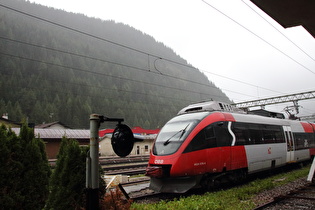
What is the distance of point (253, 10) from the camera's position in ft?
33.0

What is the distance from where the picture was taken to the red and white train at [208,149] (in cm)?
939

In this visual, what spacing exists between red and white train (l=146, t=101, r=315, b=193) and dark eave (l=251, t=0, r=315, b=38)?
5.13 metres

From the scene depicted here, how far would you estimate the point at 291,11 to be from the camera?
17.8 feet

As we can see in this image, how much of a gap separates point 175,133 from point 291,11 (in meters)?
5.93

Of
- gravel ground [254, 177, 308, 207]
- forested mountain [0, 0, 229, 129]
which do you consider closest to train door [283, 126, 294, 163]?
gravel ground [254, 177, 308, 207]

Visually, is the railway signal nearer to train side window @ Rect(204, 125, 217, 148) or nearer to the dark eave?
the dark eave

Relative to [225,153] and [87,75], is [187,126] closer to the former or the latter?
[225,153]

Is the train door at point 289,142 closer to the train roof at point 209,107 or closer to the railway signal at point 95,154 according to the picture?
the train roof at point 209,107

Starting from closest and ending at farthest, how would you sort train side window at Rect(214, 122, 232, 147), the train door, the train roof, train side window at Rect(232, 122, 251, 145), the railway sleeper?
the railway sleeper, train side window at Rect(214, 122, 232, 147), train side window at Rect(232, 122, 251, 145), the train roof, the train door

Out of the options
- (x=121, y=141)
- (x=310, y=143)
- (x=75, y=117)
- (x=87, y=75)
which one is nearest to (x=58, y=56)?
(x=87, y=75)

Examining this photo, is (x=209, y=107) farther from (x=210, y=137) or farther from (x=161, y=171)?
(x=161, y=171)

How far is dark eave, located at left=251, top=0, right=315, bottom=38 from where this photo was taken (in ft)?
16.5

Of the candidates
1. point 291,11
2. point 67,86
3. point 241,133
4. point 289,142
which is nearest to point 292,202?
point 241,133

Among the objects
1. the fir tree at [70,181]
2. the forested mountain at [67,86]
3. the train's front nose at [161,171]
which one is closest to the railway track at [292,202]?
the train's front nose at [161,171]
